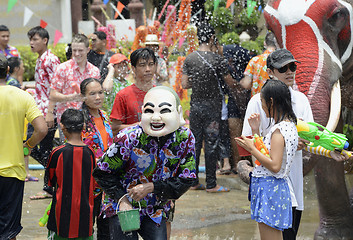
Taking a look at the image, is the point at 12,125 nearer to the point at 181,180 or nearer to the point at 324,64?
the point at 181,180

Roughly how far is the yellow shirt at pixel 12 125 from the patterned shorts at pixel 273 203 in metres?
1.95

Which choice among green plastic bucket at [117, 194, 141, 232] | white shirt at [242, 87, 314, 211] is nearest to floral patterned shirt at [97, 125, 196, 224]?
green plastic bucket at [117, 194, 141, 232]

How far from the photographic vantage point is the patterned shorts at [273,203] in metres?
4.18

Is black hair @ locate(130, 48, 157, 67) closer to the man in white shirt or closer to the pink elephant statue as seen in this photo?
the man in white shirt

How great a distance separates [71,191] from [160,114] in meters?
1.31

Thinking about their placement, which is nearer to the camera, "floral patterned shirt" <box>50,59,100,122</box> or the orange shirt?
the orange shirt

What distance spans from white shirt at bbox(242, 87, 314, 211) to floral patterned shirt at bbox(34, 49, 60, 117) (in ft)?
11.7

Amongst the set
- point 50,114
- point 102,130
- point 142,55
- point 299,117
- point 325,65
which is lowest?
point 50,114

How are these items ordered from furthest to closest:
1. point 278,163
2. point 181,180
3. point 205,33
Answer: point 205,33 < point 278,163 < point 181,180

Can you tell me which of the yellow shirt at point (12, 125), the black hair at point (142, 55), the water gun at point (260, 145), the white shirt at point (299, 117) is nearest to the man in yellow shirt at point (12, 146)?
the yellow shirt at point (12, 125)

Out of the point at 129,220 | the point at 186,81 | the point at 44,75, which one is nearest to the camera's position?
the point at 129,220

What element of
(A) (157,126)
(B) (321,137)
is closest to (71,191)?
(A) (157,126)

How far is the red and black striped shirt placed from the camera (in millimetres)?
4797

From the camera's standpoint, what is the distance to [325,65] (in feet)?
18.0
